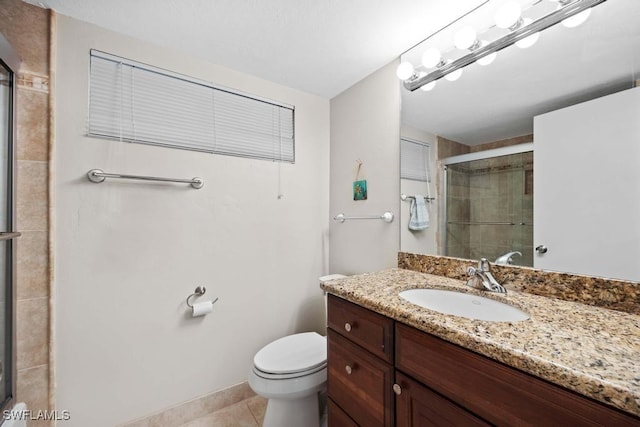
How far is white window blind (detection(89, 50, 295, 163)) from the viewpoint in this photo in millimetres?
1332

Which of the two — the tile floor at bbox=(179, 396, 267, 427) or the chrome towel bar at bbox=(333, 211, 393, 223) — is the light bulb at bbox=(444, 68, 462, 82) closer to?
the chrome towel bar at bbox=(333, 211, 393, 223)

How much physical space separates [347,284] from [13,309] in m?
1.45

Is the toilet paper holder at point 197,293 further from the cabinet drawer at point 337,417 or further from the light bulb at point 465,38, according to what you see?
the light bulb at point 465,38

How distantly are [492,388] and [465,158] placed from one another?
1045mm

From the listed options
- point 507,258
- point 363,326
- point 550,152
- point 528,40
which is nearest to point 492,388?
point 363,326

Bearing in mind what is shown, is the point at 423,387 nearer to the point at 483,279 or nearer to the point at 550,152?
the point at 483,279

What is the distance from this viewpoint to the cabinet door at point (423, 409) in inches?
26.1

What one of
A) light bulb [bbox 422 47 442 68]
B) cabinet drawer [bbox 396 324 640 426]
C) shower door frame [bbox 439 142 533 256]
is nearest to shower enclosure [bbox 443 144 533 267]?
shower door frame [bbox 439 142 533 256]

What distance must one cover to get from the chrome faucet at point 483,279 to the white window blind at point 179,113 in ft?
4.53

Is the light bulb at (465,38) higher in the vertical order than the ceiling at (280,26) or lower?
lower

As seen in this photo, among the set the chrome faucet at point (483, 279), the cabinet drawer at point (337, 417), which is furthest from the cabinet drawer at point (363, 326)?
the chrome faucet at point (483, 279)

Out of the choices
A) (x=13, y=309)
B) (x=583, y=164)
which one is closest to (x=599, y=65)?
(x=583, y=164)

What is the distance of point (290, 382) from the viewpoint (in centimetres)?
122

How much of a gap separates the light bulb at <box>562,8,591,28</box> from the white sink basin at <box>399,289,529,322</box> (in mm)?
1102
